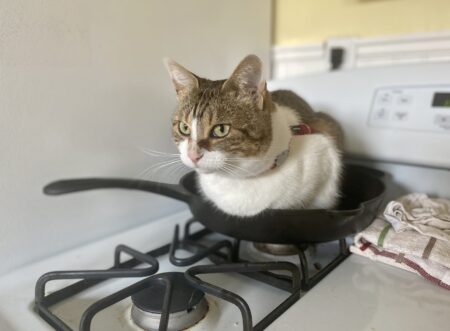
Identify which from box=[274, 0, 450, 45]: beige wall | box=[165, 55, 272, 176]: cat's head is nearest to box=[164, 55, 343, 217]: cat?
box=[165, 55, 272, 176]: cat's head

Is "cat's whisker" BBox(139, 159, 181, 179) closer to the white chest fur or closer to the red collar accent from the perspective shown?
the white chest fur

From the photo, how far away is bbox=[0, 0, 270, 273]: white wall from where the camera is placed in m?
0.63

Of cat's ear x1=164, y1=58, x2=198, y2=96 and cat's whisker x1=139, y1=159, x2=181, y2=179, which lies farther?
cat's whisker x1=139, y1=159, x2=181, y2=179

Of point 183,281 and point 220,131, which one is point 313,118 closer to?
point 220,131

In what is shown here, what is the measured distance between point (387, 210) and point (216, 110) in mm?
355

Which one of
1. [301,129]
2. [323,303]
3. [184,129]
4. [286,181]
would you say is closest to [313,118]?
[301,129]

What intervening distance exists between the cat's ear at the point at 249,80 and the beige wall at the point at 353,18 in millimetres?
522

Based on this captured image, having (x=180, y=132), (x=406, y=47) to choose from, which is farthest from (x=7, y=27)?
(x=406, y=47)

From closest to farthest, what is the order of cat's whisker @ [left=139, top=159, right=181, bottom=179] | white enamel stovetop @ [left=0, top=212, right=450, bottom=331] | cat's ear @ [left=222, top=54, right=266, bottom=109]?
white enamel stovetop @ [left=0, top=212, right=450, bottom=331]
cat's ear @ [left=222, top=54, right=266, bottom=109]
cat's whisker @ [left=139, top=159, right=181, bottom=179]

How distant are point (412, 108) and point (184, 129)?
46 centimetres

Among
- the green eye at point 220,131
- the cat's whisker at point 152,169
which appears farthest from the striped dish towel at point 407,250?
the cat's whisker at point 152,169

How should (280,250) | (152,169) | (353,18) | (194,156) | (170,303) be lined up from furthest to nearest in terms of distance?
(353,18) → (152,169) → (280,250) → (194,156) → (170,303)

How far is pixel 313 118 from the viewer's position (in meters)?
0.78

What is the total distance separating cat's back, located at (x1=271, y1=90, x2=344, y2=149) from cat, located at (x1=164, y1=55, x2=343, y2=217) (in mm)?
14
